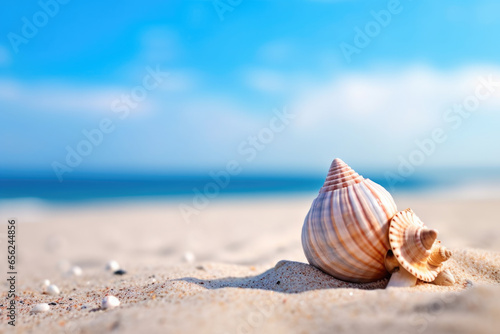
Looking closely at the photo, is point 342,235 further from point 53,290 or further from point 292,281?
point 53,290

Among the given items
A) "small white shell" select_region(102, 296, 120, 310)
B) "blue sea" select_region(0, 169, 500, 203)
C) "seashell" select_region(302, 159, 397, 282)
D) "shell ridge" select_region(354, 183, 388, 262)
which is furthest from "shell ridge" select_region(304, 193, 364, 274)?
"blue sea" select_region(0, 169, 500, 203)

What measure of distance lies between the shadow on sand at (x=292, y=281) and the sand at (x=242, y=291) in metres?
0.01

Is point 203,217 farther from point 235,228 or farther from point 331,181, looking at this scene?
point 331,181

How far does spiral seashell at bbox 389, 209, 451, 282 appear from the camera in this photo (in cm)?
294

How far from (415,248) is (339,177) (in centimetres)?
84

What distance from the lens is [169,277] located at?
413 cm

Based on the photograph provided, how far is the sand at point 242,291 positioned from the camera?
208cm

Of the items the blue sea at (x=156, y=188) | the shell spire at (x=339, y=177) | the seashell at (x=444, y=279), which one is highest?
the shell spire at (x=339, y=177)

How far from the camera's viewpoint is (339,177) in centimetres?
329

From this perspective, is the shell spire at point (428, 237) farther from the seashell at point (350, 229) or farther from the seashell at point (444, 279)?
the seashell at point (444, 279)

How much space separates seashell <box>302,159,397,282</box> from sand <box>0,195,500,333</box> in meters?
0.15

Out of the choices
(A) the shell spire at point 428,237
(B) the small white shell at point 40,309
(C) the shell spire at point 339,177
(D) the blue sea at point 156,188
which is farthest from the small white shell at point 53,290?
(D) the blue sea at point 156,188

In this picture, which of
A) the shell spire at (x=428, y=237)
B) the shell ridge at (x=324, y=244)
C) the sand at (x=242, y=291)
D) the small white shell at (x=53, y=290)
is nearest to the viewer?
the sand at (x=242, y=291)

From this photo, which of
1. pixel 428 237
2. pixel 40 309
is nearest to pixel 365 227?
pixel 428 237
